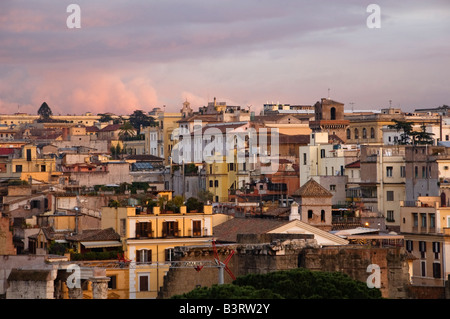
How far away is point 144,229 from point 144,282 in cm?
382

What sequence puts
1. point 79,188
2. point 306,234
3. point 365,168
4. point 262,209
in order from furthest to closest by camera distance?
point 79,188 < point 365,168 < point 262,209 < point 306,234

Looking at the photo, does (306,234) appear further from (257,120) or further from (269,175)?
(257,120)

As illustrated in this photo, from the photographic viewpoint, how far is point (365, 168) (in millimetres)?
80562

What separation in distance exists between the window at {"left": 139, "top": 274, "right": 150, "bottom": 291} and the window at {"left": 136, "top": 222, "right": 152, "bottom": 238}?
127 inches

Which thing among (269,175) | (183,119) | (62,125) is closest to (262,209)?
(269,175)

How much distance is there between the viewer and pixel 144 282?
1896 inches

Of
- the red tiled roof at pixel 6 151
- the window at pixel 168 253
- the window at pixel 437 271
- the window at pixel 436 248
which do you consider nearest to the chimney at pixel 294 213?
the window at pixel 437 271

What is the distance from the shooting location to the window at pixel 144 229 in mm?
51438

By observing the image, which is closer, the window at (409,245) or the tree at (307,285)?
the tree at (307,285)

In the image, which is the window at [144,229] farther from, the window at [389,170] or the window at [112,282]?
the window at [389,170]

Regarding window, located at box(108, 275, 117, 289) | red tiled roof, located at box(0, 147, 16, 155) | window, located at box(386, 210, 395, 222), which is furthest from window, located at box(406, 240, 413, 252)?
red tiled roof, located at box(0, 147, 16, 155)

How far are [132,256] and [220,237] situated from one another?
4407 millimetres

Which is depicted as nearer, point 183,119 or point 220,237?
point 220,237

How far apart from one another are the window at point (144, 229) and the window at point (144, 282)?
10.6 feet
